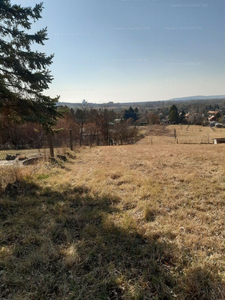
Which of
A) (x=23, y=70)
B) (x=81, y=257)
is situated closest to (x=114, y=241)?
(x=81, y=257)

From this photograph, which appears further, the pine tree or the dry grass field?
the pine tree

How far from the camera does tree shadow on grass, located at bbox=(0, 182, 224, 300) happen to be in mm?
1518

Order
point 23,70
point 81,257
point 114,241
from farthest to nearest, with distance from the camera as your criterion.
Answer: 1. point 23,70
2. point 114,241
3. point 81,257

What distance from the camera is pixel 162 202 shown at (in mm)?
3160

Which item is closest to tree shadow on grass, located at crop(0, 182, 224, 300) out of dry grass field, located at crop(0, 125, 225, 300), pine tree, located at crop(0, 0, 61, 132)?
dry grass field, located at crop(0, 125, 225, 300)

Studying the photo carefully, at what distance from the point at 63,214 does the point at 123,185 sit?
1697mm

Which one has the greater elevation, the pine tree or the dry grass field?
the pine tree

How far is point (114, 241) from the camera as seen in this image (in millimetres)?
2184

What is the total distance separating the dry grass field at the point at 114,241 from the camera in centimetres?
154

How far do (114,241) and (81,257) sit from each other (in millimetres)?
488

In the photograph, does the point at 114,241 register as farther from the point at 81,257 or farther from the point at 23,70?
the point at 23,70

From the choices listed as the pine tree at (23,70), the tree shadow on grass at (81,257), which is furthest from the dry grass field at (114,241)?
the pine tree at (23,70)

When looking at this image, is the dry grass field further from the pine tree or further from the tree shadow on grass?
the pine tree

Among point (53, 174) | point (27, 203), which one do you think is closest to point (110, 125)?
point (53, 174)
